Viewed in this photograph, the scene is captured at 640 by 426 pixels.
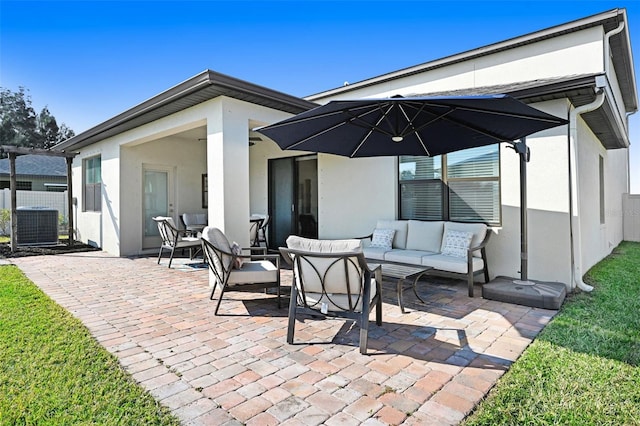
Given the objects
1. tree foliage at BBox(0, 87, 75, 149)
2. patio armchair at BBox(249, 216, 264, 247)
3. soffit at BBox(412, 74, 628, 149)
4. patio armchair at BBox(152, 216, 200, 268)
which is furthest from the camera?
tree foliage at BBox(0, 87, 75, 149)

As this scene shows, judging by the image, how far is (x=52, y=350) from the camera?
124 inches

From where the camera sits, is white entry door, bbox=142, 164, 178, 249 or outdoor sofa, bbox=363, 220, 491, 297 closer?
outdoor sofa, bbox=363, 220, 491, 297

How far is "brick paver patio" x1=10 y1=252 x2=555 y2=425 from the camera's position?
2311 mm

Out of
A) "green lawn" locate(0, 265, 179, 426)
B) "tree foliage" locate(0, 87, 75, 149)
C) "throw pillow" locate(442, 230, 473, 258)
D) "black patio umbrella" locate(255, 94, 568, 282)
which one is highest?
"tree foliage" locate(0, 87, 75, 149)

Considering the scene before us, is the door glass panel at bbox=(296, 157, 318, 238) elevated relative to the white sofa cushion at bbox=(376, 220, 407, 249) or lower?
elevated

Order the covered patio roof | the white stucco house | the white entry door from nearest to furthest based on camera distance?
the covered patio roof → the white stucco house → the white entry door

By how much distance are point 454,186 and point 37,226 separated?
10.8m

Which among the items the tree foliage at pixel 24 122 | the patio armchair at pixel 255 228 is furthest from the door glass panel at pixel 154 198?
the tree foliage at pixel 24 122

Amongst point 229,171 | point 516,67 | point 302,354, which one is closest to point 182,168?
point 229,171

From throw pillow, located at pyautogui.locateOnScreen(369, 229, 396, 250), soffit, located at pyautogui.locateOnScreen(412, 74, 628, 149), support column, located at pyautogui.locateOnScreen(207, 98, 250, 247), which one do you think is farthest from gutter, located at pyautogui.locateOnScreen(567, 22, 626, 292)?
support column, located at pyautogui.locateOnScreen(207, 98, 250, 247)

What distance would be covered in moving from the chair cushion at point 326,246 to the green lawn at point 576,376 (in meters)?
1.54

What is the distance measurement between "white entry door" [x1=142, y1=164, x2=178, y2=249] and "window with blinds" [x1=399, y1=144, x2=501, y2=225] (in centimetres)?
626

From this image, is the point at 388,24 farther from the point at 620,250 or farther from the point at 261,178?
the point at 620,250

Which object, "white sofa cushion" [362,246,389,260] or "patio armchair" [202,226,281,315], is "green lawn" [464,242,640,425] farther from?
"patio armchair" [202,226,281,315]
